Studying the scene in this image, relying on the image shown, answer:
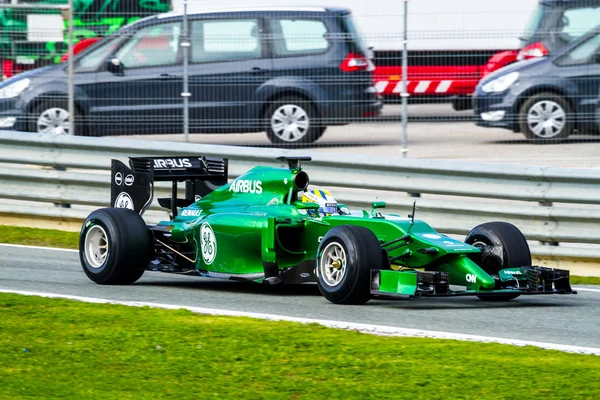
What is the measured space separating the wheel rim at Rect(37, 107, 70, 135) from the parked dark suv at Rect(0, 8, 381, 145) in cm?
1

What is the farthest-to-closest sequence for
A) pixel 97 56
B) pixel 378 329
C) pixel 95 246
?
pixel 97 56 → pixel 95 246 → pixel 378 329

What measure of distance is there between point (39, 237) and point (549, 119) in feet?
19.7

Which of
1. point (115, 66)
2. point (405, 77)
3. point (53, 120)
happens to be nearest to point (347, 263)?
point (405, 77)

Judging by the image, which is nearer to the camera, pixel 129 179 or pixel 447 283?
pixel 447 283

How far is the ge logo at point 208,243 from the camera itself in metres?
9.28

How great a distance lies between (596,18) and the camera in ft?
47.1

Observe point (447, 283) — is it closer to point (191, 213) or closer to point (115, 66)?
point (191, 213)

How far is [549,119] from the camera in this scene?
14.5m

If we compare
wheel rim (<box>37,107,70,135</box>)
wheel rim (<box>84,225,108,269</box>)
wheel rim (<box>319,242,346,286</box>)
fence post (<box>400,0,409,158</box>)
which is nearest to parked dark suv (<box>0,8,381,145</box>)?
wheel rim (<box>37,107,70,135</box>)

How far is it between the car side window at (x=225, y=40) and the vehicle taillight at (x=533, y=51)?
10.4 ft

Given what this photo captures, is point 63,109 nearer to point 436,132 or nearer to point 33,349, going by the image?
point 436,132

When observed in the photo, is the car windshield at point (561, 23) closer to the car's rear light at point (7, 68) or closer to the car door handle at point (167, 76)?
the car door handle at point (167, 76)

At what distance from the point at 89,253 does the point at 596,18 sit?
289 inches

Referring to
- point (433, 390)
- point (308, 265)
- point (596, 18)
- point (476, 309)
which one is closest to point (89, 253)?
point (308, 265)
